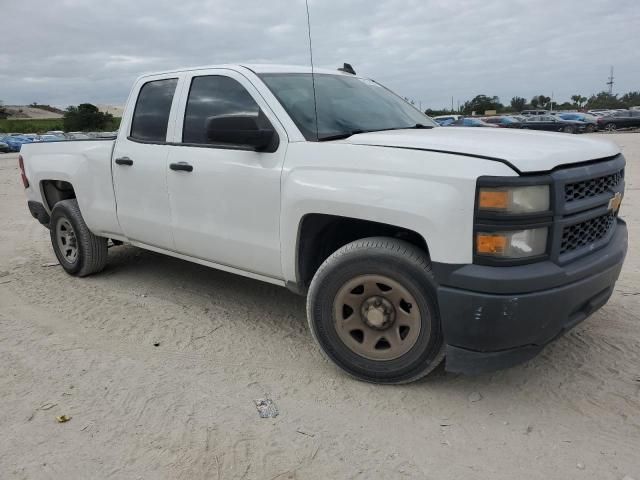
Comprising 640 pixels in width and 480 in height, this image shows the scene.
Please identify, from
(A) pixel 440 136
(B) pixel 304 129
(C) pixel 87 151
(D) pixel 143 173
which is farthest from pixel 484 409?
(C) pixel 87 151

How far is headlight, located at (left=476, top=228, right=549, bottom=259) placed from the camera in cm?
256

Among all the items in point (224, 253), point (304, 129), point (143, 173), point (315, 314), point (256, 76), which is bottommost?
point (315, 314)

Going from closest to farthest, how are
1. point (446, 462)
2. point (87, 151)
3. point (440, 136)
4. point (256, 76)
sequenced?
1. point (446, 462)
2. point (440, 136)
3. point (256, 76)
4. point (87, 151)

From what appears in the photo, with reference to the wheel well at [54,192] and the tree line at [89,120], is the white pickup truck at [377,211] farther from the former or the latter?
the tree line at [89,120]

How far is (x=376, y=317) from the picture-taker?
3.02 meters

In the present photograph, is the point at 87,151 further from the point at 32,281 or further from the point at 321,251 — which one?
the point at 321,251

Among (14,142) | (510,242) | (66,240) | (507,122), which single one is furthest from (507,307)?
(14,142)

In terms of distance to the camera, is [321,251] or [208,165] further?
[208,165]

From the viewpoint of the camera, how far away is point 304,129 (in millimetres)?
3363

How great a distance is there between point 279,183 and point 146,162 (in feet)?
4.64

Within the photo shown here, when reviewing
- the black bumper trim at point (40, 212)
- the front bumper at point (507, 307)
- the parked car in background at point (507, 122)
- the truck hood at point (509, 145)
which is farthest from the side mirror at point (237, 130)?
the parked car in background at point (507, 122)

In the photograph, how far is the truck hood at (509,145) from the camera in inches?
102

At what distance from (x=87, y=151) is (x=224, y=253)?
76.3 inches

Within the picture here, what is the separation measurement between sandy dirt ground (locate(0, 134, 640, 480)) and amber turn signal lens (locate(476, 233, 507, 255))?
92 centimetres
